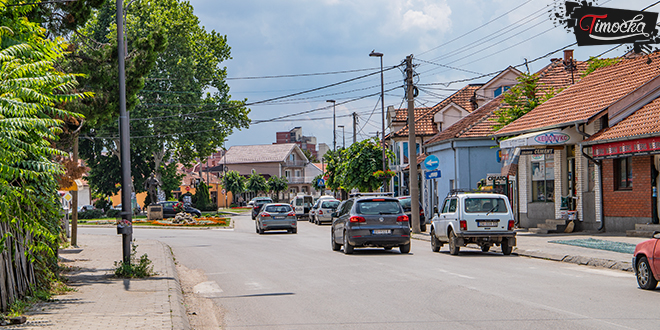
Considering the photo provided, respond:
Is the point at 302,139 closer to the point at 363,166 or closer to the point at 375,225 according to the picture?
the point at 363,166

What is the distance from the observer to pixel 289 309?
10.5m

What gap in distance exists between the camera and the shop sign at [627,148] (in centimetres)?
2216

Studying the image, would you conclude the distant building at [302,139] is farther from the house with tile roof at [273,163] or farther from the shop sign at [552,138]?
the shop sign at [552,138]

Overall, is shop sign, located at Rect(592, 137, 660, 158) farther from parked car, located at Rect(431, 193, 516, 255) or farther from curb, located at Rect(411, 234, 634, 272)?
parked car, located at Rect(431, 193, 516, 255)

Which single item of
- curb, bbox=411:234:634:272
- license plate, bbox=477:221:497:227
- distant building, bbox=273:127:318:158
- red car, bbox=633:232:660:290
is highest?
distant building, bbox=273:127:318:158

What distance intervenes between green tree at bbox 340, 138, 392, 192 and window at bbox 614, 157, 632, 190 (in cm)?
2433

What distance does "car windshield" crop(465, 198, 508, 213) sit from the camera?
19375mm

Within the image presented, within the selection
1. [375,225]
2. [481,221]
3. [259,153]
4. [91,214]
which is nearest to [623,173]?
[481,221]

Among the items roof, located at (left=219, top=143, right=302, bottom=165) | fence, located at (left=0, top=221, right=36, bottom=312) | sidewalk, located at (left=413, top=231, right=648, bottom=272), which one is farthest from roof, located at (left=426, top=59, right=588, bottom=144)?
roof, located at (left=219, top=143, right=302, bottom=165)

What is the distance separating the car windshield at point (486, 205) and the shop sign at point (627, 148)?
633cm

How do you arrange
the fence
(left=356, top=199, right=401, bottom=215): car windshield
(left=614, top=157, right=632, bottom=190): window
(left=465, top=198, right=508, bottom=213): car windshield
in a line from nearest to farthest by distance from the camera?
the fence
(left=465, top=198, right=508, bottom=213): car windshield
(left=356, top=199, right=401, bottom=215): car windshield
(left=614, top=157, right=632, bottom=190): window

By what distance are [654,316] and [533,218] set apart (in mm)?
22334

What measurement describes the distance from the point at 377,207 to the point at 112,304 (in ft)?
36.6

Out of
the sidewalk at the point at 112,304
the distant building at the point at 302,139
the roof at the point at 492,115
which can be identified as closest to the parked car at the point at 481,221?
the sidewalk at the point at 112,304
